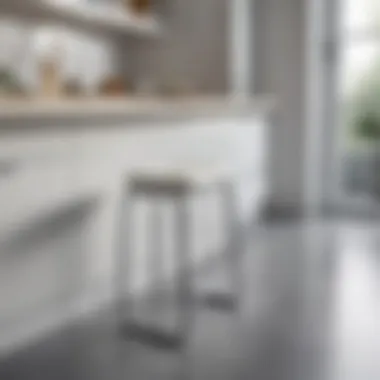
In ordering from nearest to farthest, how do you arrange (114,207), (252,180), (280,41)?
(114,207) < (252,180) < (280,41)

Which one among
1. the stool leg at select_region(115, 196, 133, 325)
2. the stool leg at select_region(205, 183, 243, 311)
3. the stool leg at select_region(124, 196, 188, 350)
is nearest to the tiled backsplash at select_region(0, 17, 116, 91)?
the stool leg at select_region(115, 196, 133, 325)

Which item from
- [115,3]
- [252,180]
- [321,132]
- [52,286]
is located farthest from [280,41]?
[52,286]

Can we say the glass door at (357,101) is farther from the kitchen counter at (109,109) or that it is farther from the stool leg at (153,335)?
the stool leg at (153,335)

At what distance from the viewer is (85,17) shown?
3.53 meters

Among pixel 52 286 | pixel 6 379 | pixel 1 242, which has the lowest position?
pixel 6 379

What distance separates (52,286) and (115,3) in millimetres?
2147

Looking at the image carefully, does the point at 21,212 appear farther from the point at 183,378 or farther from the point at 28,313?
the point at 183,378

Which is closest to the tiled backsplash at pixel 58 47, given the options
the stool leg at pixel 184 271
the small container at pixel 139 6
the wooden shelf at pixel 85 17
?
the wooden shelf at pixel 85 17

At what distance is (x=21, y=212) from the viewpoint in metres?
2.63

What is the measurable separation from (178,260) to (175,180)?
3.41 ft

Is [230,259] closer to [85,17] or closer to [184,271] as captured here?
[184,271]

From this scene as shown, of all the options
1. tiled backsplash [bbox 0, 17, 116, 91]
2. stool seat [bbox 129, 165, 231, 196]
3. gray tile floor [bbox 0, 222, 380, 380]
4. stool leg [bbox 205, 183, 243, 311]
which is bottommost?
gray tile floor [bbox 0, 222, 380, 380]

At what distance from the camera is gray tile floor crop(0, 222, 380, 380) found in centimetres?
239

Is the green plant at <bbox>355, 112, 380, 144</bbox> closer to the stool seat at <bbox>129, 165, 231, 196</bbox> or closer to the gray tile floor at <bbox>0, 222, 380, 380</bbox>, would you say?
the gray tile floor at <bbox>0, 222, 380, 380</bbox>
